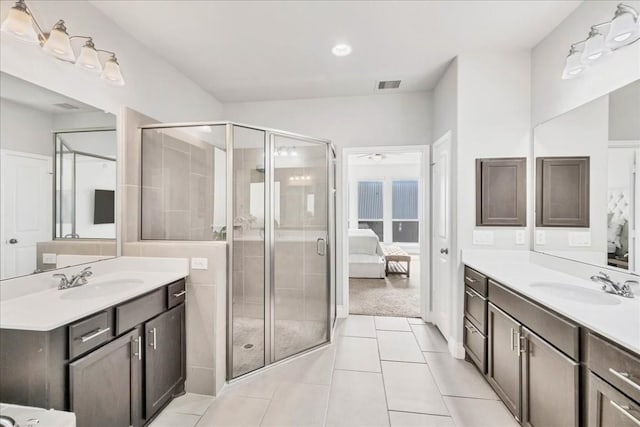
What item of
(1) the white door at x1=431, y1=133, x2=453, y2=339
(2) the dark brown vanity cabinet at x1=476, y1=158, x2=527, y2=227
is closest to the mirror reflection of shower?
(1) the white door at x1=431, y1=133, x2=453, y2=339

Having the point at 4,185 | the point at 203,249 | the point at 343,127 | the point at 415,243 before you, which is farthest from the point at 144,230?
the point at 415,243

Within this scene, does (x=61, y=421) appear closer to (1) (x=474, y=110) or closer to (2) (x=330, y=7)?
(2) (x=330, y=7)

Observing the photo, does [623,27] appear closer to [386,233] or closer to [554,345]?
[554,345]

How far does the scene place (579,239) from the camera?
2.05 m

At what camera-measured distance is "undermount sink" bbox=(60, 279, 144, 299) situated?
67.1 inches

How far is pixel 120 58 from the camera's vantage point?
2.24 m

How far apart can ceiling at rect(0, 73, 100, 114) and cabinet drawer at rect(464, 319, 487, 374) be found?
11.1 feet

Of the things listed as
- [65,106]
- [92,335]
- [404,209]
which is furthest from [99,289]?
[404,209]

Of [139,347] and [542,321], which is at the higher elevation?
[542,321]

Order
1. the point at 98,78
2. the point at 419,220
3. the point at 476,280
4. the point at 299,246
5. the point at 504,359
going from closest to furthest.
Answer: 1. the point at 504,359
2. the point at 98,78
3. the point at 476,280
4. the point at 299,246
5. the point at 419,220

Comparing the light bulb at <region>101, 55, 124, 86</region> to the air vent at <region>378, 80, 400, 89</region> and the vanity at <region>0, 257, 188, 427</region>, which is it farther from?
the air vent at <region>378, 80, 400, 89</region>

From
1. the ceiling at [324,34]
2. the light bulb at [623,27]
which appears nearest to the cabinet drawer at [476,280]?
the light bulb at [623,27]

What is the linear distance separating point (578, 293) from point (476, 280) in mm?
660

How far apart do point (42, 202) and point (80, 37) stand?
1.10m
